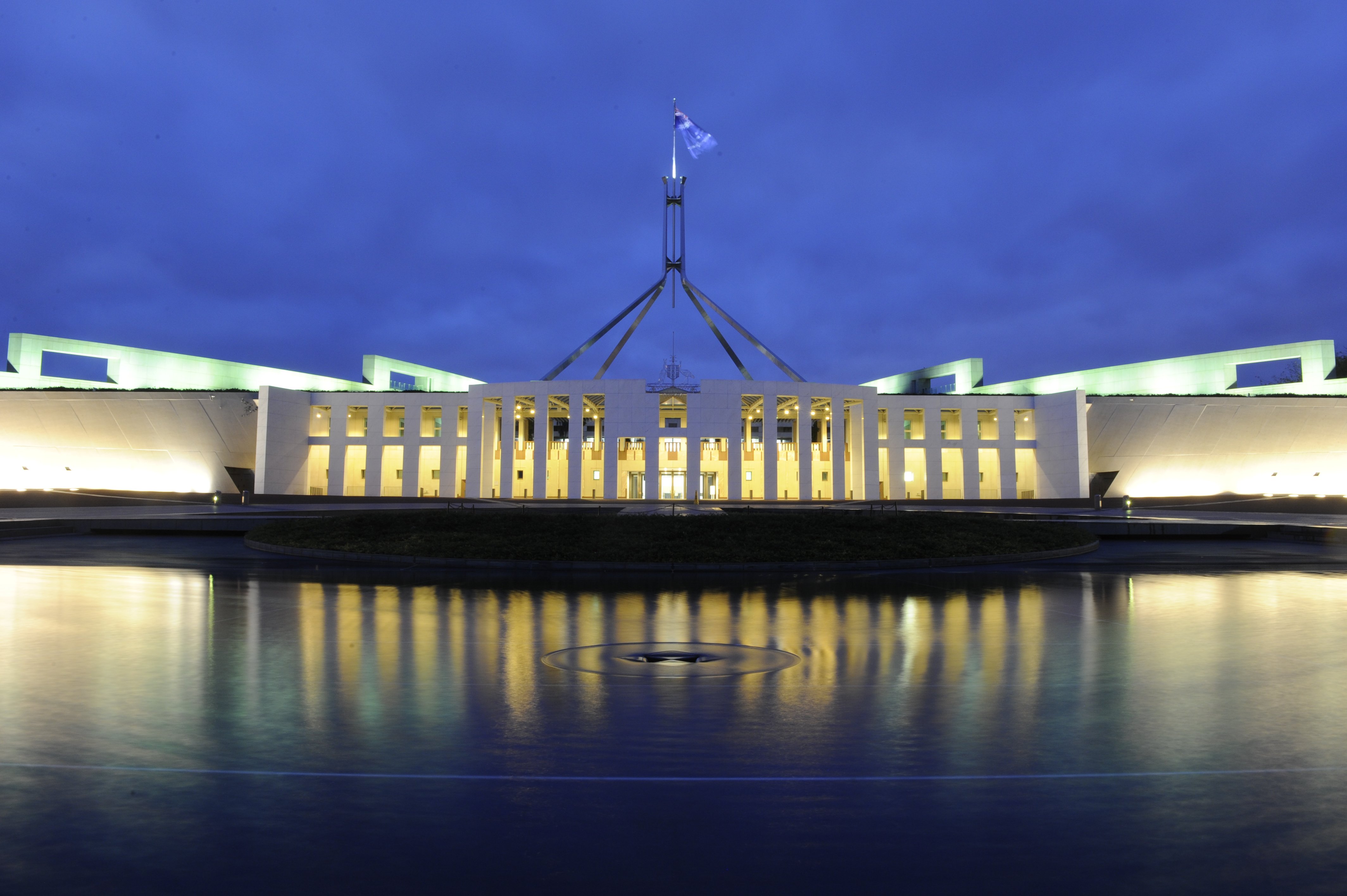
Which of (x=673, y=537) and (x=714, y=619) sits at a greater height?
(x=673, y=537)

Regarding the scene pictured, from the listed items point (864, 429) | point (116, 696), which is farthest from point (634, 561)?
point (864, 429)

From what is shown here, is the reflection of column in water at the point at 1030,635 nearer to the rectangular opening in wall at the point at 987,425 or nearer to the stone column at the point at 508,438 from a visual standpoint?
the stone column at the point at 508,438

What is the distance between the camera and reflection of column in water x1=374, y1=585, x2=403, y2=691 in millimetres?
7379

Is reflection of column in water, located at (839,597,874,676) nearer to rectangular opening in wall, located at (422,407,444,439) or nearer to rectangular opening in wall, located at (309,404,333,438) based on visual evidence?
rectangular opening in wall, located at (422,407,444,439)

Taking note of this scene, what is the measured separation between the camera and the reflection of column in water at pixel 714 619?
9430mm

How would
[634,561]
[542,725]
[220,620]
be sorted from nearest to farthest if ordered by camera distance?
[542,725] < [220,620] < [634,561]

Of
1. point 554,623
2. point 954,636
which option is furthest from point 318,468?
point 954,636

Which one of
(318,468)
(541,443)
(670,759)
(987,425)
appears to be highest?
(987,425)

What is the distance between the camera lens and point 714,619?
35.5 ft

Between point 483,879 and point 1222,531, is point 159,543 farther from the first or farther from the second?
point 1222,531

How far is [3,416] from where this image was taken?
46.1 m

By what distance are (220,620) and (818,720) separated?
25.4 feet

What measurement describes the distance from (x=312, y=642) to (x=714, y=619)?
4677 mm

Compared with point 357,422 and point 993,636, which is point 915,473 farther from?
point 993,636
